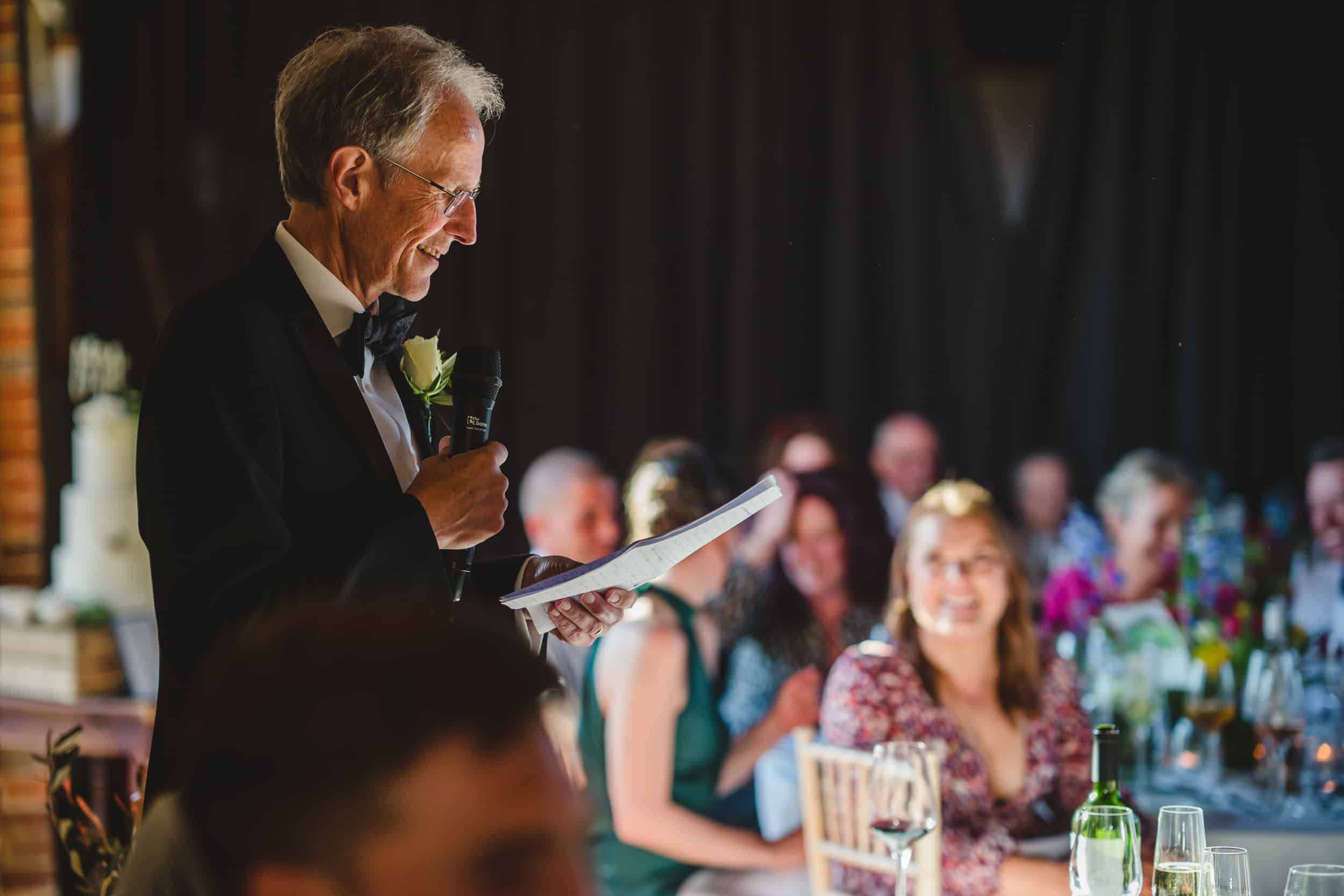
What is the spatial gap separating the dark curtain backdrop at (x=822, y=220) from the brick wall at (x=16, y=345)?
20 cm

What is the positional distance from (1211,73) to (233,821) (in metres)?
6.93

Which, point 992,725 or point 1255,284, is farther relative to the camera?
point 1255,284

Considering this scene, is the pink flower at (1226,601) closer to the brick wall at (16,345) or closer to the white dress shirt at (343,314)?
the white dress shirt at (343,314)

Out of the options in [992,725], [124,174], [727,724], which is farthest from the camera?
[124,174]

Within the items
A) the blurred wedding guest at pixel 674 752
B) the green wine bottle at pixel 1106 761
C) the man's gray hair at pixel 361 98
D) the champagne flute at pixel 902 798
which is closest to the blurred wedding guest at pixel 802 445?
the blurred wedding guest at pixel 674 752

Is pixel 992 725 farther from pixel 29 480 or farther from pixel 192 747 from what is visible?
pixel 29 480

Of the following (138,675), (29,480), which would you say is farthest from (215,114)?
(138,675)

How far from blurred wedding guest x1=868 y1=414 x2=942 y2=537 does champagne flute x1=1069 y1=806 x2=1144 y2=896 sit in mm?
3764

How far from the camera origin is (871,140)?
19.9 feet

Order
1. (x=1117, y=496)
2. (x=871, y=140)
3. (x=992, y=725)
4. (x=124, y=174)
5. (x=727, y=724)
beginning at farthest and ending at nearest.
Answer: (x=871, y=140)
(x=124, y=174)
(x=1117, y=496)
(x=727, y=724)
(x=992, y=725)

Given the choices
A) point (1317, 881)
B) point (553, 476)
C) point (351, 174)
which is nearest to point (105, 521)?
point (553, 476)

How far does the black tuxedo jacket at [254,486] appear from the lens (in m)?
→ 1.29

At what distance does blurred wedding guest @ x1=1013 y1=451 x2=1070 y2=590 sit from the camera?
212 inches

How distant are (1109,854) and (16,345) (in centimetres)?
469
